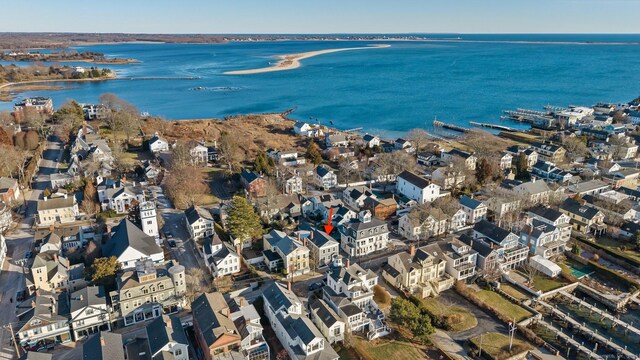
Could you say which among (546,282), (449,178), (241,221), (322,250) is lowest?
(546,282)

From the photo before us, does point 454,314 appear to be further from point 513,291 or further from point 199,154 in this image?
point 199,154

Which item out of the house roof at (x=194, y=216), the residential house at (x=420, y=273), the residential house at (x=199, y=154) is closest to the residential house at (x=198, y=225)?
the house roof at (x=194, y=216)

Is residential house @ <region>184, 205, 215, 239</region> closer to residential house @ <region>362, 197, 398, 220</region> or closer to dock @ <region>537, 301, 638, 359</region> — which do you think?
residential house @ <region>362, 197, 398, 220</region>

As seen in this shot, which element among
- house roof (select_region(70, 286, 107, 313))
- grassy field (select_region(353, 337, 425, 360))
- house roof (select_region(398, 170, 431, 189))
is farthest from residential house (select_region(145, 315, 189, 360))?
house roof (select_region(398, 170, 431, 189))

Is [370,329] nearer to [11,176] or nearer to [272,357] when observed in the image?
[272,357]

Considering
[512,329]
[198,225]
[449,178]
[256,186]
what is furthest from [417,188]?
[198,225]
